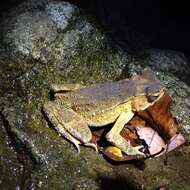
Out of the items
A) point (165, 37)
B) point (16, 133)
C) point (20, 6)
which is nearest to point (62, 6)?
point (20, 6)

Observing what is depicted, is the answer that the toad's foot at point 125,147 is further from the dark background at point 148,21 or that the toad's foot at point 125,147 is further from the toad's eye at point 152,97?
the dark background at point 148,21

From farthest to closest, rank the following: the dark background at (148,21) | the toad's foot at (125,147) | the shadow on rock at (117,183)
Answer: the dark background at (148,21) < the toad's foot at (125,147) < the shadow on rock at (117,183)

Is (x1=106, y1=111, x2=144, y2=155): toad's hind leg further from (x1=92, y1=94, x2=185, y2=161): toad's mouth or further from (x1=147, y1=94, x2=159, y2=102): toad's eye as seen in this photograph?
→ (x1=147, y1=94, x2=159, y2=102): toad's eye

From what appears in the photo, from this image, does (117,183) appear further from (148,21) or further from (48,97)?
(148,21)

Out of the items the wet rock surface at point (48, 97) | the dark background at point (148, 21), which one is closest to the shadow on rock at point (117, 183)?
the wet rock surface at point (48, 97)

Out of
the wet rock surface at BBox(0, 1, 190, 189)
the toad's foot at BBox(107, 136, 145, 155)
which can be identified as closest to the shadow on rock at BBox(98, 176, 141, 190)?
the wet rock surface at BBox(0, 1, 190, 189)

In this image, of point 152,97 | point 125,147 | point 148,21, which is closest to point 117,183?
point 125,147

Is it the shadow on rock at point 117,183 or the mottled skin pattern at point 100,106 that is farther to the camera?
the mottled skin pattern at point 100,106
